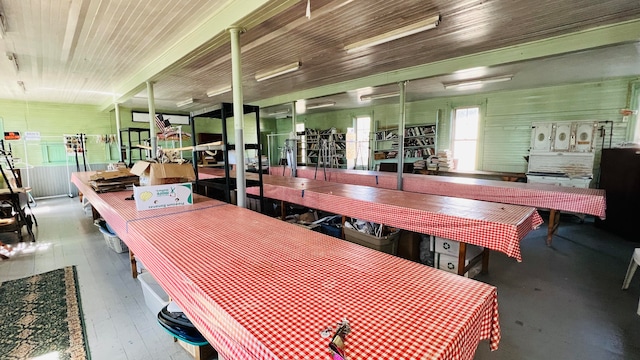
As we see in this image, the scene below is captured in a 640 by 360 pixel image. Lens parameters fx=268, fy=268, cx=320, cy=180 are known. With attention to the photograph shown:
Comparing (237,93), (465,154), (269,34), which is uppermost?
(269,34)

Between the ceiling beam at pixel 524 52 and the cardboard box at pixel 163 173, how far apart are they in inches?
161

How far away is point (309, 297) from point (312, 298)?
15mm

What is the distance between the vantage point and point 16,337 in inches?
81.9

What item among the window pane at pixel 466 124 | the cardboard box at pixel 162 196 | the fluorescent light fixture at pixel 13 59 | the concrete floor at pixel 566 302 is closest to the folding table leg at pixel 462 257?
the concrete floor at pixel 566 302

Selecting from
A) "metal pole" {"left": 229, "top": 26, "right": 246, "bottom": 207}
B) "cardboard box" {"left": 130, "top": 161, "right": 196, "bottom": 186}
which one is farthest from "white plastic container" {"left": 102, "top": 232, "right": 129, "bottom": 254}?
"metal pole" {"left": 229, "top": 26, "right": 246, "bottom": 207}

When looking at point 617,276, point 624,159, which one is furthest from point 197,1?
point 624,159

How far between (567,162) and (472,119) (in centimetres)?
243

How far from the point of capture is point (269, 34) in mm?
3410

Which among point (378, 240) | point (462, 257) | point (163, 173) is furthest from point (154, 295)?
point (462, 257)

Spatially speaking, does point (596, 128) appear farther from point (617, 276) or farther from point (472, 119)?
point (617, 276)

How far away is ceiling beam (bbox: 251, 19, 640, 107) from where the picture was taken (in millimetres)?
3104

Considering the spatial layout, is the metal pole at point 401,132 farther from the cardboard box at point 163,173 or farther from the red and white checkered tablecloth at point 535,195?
the cardboard box at point 163,173

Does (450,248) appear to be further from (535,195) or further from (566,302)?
(535,195)

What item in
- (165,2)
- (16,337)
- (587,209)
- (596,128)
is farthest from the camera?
(596,128)
